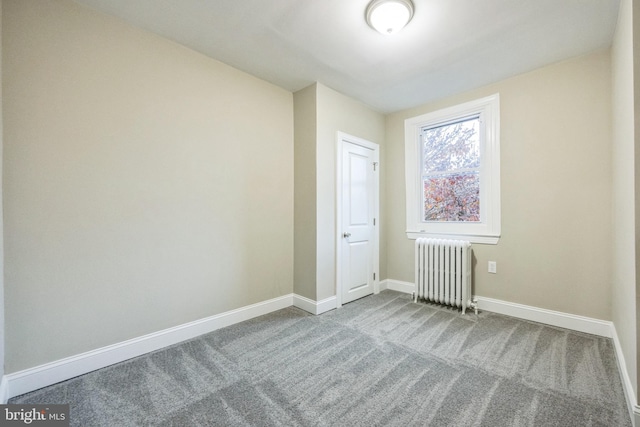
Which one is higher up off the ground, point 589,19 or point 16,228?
point 589,19

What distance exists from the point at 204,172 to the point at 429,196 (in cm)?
283

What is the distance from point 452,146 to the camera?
136 inches

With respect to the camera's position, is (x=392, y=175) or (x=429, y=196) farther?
(x=392, y=175)

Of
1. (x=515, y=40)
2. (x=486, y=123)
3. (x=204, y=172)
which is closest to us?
(x=515, y=40)

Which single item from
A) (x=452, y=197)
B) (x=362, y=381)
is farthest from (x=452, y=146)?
(x=362, y=381)

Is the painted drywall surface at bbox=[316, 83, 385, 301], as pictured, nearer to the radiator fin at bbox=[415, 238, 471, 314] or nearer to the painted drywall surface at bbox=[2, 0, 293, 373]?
the painted drywall surface at bbox=[2, 0, 293, 373]

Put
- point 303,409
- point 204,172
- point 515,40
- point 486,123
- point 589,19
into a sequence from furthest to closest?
point 486,123
point 204,172
point 515,40
point 589,19
point 303,409

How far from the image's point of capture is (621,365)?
1866 millimetres

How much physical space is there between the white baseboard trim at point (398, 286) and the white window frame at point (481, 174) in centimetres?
A: 69

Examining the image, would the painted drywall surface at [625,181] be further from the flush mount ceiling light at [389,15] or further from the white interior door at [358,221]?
the white interior door at [358,221]

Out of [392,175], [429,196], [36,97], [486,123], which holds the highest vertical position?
[486,123]

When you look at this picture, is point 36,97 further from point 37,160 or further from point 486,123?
point 486,123

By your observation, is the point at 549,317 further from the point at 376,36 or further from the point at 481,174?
the point at 376,36

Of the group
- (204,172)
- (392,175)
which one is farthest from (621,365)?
(204,172)
